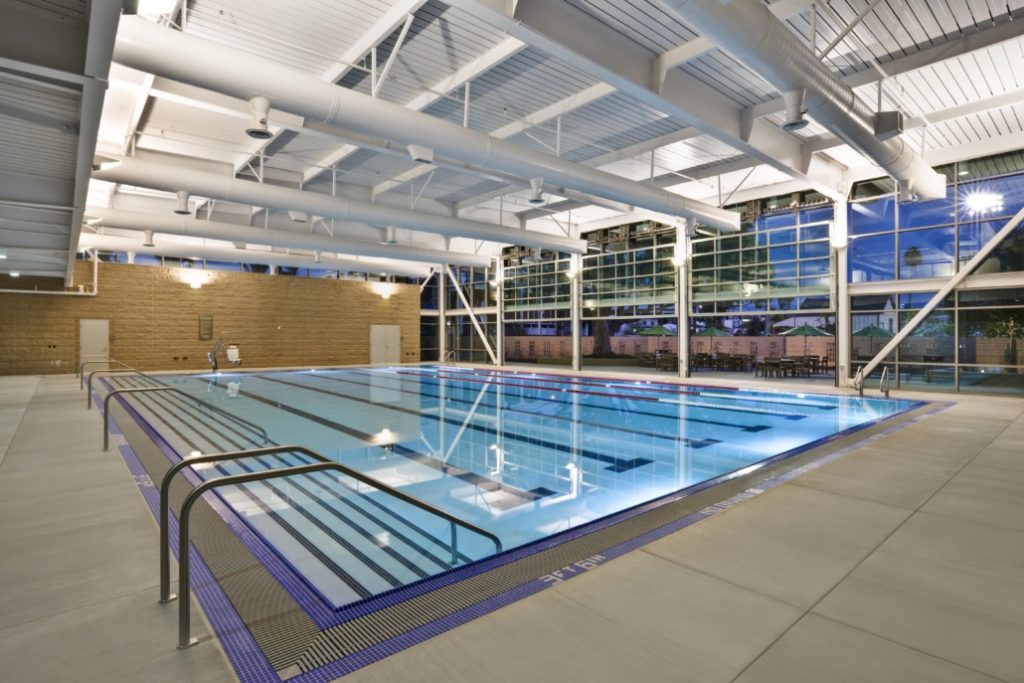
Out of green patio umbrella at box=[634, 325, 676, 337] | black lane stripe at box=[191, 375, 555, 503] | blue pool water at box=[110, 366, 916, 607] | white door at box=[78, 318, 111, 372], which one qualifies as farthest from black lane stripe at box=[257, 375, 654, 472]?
white door at box=[78, 318, 111, 372]

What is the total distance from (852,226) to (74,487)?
13436 millimetres

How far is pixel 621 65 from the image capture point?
18.7ft

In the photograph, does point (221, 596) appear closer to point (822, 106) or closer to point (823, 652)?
point (823, 652)

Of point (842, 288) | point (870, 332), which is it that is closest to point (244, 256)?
point (842, 288)

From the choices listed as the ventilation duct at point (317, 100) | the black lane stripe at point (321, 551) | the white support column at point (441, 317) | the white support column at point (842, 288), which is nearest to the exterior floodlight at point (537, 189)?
the ventilation duct at point (317, 100)

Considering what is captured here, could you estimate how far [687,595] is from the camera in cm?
230

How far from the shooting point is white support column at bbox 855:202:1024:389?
30.6 feet

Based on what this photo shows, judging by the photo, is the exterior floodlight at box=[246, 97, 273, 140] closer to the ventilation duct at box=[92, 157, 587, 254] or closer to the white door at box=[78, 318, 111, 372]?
the ventilation duct at box=[92, 157, 587, 254]

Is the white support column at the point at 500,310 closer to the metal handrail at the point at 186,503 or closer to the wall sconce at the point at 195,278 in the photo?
the wall sconce at the point at 195,278

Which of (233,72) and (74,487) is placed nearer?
(74,487)

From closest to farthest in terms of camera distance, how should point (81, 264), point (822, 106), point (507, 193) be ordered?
point (822, 106)
point (507, 193)
point (81, 264)

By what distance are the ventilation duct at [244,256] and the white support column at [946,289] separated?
1506 centimetres

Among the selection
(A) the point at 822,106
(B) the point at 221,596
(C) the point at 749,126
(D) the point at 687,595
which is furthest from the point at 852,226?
(B) the point at 221,596

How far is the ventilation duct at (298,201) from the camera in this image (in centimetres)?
763
